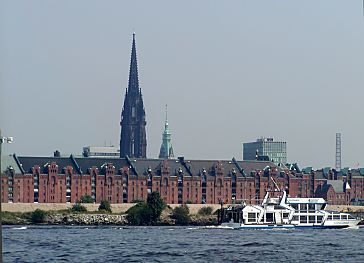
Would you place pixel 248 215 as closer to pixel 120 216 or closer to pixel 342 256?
pixel 120 216

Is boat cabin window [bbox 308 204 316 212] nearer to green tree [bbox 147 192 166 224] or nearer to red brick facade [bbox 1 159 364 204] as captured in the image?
green tree [bbox 147 192 166 224]

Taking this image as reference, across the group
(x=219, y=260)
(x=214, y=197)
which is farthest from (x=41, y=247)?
(x=214, y=197)

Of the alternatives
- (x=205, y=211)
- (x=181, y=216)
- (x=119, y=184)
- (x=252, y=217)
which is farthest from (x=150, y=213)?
(x=119, y=184)

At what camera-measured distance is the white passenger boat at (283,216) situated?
11939cm

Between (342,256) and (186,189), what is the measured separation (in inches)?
5513

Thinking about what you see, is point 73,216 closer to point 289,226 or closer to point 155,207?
point 155,207

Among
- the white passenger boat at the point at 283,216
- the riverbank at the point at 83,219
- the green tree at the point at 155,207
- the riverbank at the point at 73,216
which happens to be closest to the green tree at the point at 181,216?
the riverbank at the point at 73,216

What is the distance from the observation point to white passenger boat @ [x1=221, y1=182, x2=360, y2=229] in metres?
119

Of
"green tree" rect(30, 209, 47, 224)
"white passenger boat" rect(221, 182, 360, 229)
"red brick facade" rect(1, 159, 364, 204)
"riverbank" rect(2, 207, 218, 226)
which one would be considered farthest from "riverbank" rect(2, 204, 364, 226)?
"white passenger boat" rect(221, 182, 360, 229)

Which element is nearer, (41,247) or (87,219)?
(41,247)

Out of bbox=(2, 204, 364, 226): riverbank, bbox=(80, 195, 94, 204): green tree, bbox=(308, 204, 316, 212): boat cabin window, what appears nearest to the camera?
bbox=(308, 204, 316, 212): boat cabin window

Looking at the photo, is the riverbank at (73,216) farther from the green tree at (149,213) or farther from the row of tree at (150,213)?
the green tree at (149,213)

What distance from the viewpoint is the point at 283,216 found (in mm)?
121500

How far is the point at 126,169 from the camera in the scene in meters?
194
